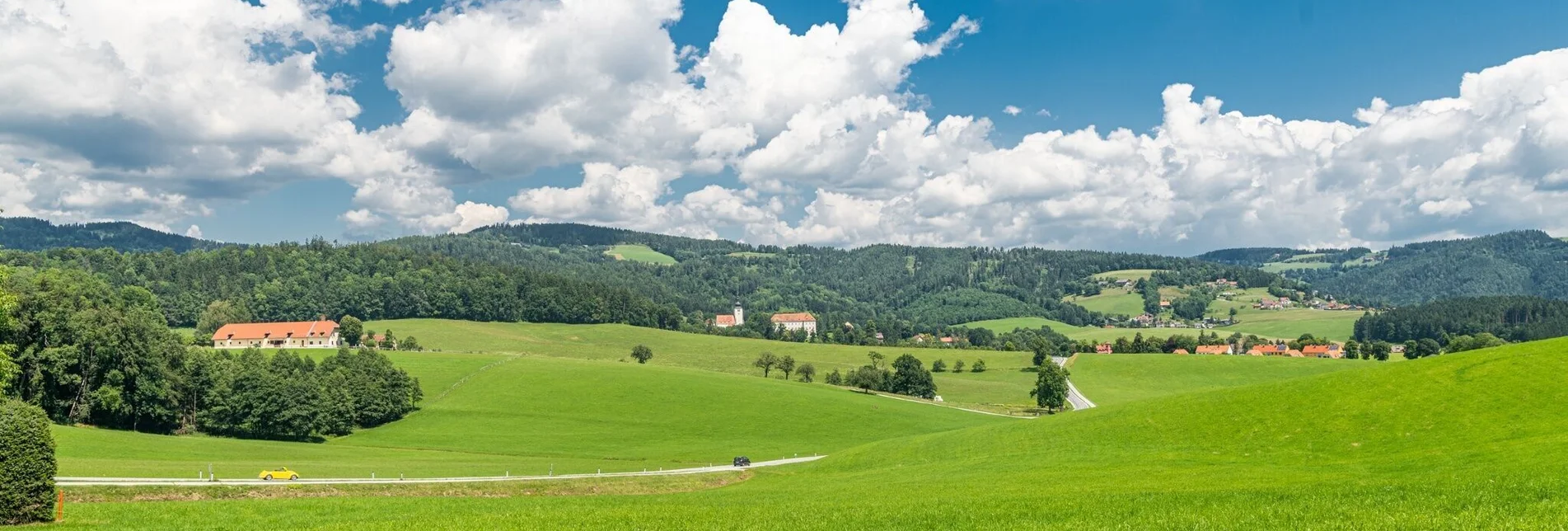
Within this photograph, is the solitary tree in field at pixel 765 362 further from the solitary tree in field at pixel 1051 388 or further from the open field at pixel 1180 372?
the open field at pixel 1180 372

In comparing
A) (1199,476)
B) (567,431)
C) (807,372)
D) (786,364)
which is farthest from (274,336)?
(1199,476)

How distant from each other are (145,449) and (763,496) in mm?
50235

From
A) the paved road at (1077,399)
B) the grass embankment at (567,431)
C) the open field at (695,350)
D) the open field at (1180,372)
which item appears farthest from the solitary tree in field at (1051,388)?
the open field at (695,350)

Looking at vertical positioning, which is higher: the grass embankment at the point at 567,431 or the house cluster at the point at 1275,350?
the house cluster at the point at 1275,350

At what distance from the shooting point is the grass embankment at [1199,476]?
1956 cm

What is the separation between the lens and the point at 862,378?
136 metres

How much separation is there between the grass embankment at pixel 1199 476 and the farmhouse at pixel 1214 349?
14271 centimetres

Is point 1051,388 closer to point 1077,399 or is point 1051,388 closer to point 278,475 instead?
point 1077,399

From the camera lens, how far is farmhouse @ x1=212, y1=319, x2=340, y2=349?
16075 centimetres

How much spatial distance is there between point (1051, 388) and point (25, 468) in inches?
4241

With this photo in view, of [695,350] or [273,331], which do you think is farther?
[695,350]

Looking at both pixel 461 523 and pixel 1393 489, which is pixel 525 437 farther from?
pixel 1393 489

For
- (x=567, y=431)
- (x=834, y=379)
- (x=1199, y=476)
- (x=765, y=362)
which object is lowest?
(x=567, y=431)

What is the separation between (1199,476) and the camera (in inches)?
1332
